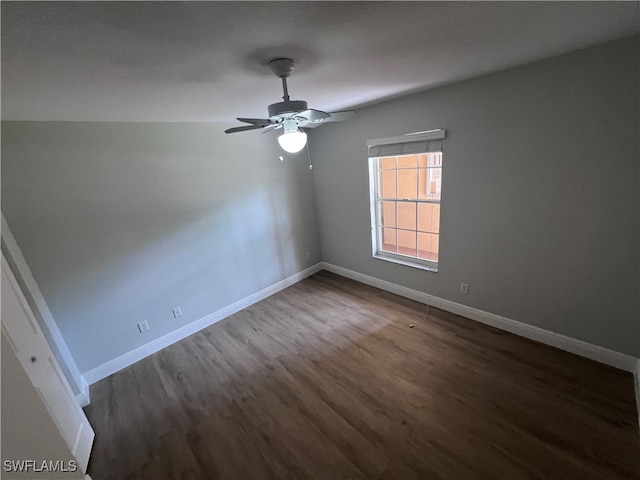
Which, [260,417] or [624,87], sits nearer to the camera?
[624,87]

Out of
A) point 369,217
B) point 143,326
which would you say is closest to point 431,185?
point 369,217

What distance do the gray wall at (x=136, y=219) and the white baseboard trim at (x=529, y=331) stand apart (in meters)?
1.99

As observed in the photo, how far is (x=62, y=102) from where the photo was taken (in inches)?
67.3

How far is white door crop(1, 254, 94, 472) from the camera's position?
1.49 metres

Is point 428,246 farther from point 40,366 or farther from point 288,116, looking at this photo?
point 40,366

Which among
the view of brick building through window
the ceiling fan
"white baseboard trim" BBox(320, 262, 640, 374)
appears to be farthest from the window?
the ceiling fan

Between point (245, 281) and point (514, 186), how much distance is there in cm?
316

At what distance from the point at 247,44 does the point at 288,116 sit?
0.40m

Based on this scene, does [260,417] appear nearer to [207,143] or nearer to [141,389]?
[141,389]

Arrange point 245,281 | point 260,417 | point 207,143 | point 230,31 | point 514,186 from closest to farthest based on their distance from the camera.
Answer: point 230,31
point 260,417
point 514,186
point 207,143
point 245,281

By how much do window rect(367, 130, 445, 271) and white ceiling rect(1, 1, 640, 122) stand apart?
1.05m

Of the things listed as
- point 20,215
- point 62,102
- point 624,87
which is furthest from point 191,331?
point 624,87

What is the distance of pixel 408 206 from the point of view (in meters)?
3.28

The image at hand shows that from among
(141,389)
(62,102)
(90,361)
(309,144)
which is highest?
(62,102)
